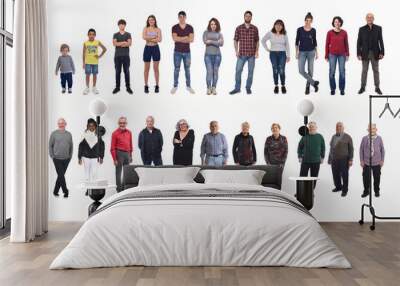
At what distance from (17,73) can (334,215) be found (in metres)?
4.56

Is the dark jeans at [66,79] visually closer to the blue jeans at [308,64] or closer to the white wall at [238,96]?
the white wall at [238,96]

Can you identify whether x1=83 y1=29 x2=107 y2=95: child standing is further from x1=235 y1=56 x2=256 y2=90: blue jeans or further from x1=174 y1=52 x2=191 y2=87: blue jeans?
x1=235 y1=56 x2=256 y2=90: blue jeans

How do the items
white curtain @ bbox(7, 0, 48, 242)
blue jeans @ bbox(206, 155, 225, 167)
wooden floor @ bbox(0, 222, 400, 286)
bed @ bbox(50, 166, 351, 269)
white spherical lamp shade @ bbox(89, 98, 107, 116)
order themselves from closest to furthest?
1. wooden floor @ bbox(0, 222, 400, 286)
2. bed @ bbox(50, 166, 351, 269)
3. white curtain @ bbox(7, 0, 48, 242)
4. white spherical lamp shade @ bbox(89, 98, 107, 116)
5. blue jeans @ bbox(206, 155, 225, 167)

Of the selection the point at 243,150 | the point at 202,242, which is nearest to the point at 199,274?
the point at 202,242

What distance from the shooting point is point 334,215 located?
7.41 m

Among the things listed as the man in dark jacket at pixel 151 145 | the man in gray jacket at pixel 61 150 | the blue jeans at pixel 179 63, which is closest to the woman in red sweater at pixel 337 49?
the blue jeans at pixel 179 63

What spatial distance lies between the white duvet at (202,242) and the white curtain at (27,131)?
1572mm

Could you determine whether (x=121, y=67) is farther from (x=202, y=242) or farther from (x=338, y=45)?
(x=202, y=242)

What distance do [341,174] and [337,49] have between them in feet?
5.73

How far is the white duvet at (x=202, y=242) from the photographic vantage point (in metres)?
4.47

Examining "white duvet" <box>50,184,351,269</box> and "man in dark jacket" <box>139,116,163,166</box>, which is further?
"man in dark jacket" <box>139,116,163,166</box>

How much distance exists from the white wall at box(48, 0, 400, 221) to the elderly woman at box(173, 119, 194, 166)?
0.23 feet

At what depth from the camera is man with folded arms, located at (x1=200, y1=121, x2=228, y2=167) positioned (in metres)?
7.34

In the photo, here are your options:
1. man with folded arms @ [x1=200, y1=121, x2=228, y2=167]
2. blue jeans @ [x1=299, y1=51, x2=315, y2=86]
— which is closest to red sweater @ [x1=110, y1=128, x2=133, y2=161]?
man with folded arms @ [x1=200, y1=121, x2=228, y2=167]
